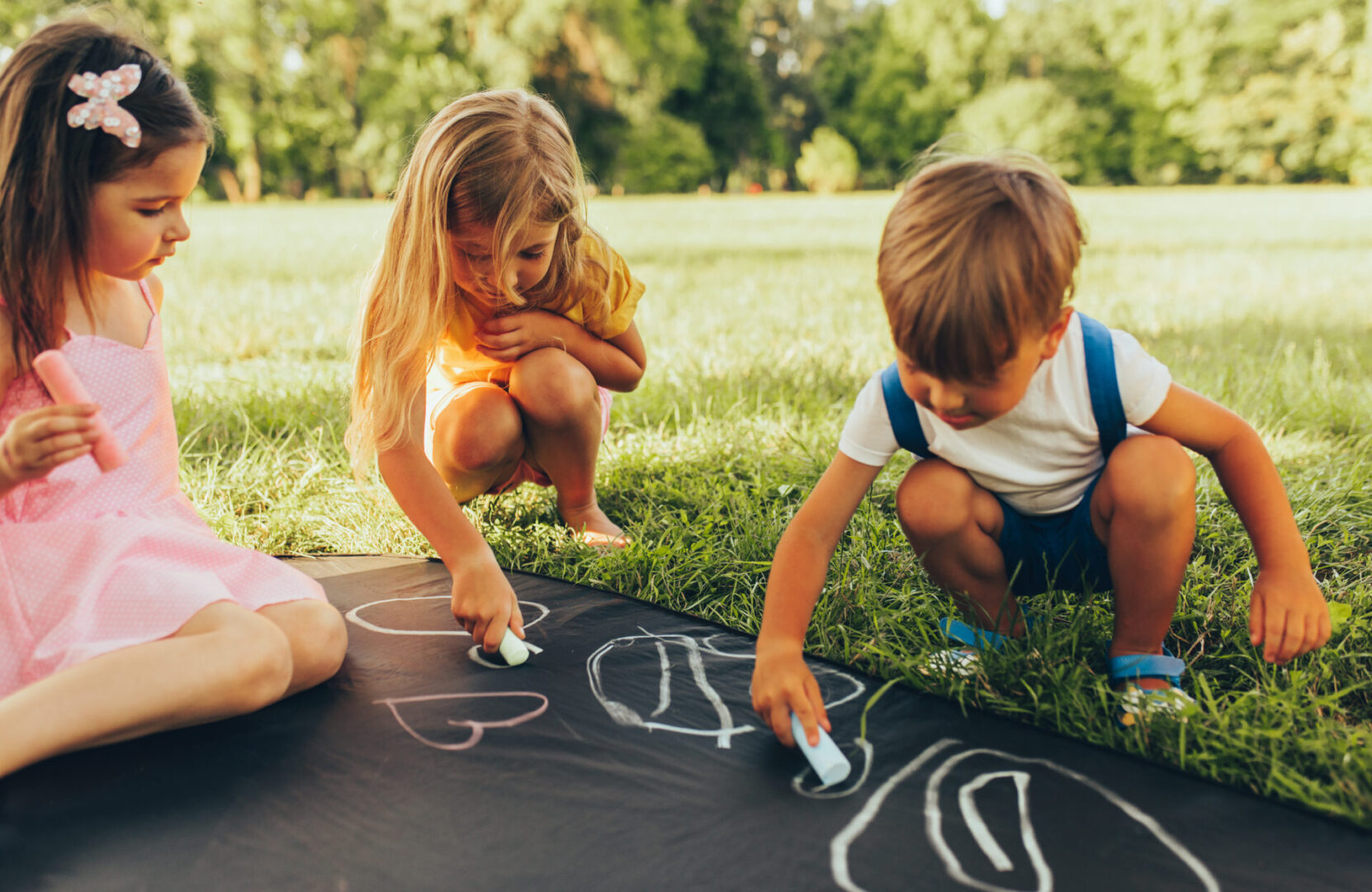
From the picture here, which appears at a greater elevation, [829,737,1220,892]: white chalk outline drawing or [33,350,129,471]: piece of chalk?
[33,350,129,471]: piece of chalk

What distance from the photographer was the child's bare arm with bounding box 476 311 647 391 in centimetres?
198

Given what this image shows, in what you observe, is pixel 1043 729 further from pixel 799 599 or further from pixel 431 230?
pixel 431 230

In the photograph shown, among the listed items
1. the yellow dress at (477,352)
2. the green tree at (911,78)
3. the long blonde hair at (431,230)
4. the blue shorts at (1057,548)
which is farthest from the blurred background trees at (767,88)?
the blue shorts at (1057,548)

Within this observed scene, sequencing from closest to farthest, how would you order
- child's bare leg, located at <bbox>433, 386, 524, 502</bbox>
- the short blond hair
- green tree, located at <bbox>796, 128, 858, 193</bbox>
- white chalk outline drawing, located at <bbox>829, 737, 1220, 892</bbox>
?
white chalk outline drawing, located at <bbox>829, 737, 1220, 892</bbox>, the short blond hair, child's bare leg, located at <bbox>433, 386, 524, 502</bbox>, green tree, located at <bbox>796, 128, 858, 193</bbox>

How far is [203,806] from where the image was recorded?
3.75 feet

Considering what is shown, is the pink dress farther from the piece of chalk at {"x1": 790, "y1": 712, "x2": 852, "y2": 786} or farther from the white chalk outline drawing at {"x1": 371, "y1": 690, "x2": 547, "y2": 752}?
the piece of chalk at {"x1": 790, "y1": 712, "x2": 852, "y2": 786}

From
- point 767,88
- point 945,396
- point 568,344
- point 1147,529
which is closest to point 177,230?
point 568,344

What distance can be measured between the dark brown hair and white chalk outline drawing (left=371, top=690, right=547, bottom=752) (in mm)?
705

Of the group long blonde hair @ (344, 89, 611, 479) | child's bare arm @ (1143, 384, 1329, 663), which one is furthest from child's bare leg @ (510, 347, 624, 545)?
child's bare arm @ (1143, 384, 1329, 663)

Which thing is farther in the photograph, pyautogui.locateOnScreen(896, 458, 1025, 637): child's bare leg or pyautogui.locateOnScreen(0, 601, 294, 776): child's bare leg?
pyautogui.locateOnScreen(896, 458, 1025, 637): child's bare leg

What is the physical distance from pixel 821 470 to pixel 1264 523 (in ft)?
3.43

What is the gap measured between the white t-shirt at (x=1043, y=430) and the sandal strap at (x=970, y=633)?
0.22m

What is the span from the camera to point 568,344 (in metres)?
2.06

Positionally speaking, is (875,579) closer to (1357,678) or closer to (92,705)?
(1357,678)
